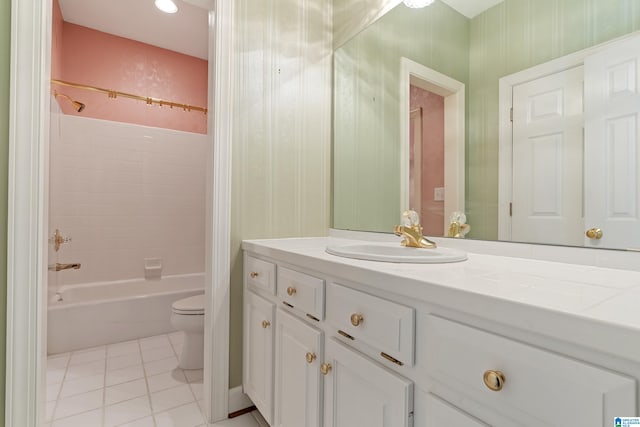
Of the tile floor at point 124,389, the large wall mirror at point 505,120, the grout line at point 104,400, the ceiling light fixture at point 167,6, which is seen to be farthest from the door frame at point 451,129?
the ceiling light fixture at point 167,6

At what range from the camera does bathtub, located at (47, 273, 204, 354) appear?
6.81ft

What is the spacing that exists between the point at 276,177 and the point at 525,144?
3.58 ft

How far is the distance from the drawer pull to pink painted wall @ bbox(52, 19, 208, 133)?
3.16m

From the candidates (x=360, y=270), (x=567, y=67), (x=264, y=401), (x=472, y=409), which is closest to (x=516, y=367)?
(x=472, y=409)

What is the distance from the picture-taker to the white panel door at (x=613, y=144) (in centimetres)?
80

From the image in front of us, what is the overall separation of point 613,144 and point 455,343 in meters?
0.74

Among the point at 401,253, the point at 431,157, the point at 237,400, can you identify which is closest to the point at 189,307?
the point at 237,400

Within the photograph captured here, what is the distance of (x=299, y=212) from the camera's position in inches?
67.1

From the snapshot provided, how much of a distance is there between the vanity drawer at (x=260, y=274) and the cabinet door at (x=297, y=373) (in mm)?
123

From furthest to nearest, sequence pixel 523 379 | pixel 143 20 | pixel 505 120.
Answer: pixel 143 20 < pixel 505 120 < pixel 523 379

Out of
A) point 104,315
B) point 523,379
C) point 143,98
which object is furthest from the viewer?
point 143,98

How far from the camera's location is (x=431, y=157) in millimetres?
1362

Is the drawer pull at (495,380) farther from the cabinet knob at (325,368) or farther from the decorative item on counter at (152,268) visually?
the decorative item on counter at (152,268)

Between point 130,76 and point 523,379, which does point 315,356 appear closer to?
point 523,379
